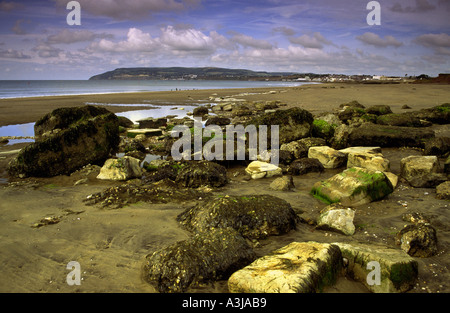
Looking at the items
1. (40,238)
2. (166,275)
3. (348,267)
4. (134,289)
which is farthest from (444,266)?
(40,238)

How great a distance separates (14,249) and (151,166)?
506 centimetres

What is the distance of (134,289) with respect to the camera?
3.82m

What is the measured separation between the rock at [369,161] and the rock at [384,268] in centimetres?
455

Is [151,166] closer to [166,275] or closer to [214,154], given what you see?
[214,154]

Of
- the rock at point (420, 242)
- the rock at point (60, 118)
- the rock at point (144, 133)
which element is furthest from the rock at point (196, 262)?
the rock at point (144, 133)

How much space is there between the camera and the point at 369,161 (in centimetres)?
845

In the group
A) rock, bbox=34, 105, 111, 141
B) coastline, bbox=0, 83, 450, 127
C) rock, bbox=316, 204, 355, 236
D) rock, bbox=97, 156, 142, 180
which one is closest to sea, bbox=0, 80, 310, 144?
rock, bbox=34, 105, 111, 141

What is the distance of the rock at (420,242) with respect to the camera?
4.44 metres

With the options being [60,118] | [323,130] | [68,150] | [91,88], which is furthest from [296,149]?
[91,88]

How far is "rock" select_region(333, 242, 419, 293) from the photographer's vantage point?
374 cm

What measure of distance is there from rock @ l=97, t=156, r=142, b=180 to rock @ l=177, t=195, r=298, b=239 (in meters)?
3.71

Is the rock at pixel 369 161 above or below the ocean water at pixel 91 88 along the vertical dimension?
below

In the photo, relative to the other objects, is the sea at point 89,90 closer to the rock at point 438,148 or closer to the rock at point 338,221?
the rock at point 338,221

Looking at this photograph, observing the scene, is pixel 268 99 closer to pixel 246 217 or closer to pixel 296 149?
pixel 296 149
